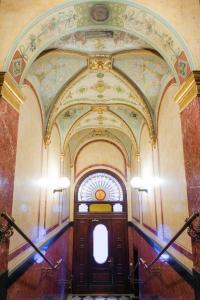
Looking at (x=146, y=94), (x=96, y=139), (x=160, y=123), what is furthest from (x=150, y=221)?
(x=96, y=139)

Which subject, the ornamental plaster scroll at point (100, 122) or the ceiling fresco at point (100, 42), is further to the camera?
the ornamental plaster scroll at point (100, 122)

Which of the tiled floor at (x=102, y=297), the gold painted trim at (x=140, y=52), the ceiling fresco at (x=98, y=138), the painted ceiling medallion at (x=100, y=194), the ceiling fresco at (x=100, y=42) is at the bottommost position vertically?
the tiled floor at (x=102, y=297)

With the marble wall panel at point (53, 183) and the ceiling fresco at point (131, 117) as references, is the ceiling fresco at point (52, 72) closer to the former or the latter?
the marble wall panel at point (53, 183)

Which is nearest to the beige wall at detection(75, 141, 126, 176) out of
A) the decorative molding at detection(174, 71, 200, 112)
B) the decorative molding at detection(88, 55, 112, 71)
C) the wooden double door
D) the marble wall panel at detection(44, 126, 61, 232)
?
the wooden double door

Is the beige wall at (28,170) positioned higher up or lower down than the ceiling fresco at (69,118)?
lower down

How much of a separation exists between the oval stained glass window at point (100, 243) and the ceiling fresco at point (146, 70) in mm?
6185

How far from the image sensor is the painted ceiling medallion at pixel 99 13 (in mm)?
3391

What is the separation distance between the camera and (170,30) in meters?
3.14

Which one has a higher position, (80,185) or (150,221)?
(80,185)

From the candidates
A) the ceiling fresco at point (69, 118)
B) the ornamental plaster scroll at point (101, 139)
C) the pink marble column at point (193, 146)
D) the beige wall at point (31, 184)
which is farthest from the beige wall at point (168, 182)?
the ornamental plaster scroll at point (101, 139)

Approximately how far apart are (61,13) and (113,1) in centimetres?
68

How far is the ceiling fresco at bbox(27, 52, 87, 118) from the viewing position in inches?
187

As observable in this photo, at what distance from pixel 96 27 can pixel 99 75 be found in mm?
2061

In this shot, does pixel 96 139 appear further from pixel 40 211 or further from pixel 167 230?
pixel 167 230
